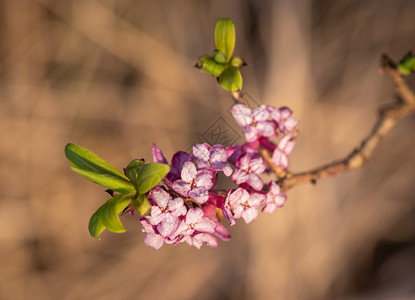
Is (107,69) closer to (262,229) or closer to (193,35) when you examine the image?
(193,35)

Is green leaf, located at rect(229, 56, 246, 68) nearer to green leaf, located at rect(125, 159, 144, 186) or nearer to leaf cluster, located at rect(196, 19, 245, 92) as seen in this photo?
leaf cluster, located at rect(196, 19, 245, 92)

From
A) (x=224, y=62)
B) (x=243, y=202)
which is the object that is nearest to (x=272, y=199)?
(x=243, y=202)

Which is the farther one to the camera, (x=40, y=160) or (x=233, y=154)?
(x=40, y=160)

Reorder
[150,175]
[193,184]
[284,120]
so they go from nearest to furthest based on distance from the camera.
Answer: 1. [150,175]
2. [193,184]
3. [284,120]

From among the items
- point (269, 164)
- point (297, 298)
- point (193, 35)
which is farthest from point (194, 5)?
point (297, 298)

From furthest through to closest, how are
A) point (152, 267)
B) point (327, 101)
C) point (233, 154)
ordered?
point (152, 267) → point (327, 101) → point (233, 154)

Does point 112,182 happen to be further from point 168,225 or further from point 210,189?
point 210,189
